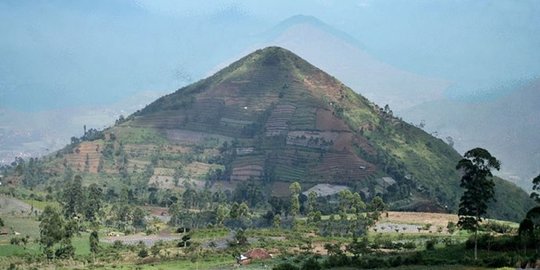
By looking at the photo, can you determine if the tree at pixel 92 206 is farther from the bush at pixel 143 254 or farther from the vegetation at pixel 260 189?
the bush at pixel 143 254

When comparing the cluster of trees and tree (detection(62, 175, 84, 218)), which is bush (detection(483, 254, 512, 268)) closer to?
the cluster of trees

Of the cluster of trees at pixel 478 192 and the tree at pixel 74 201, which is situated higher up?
the cluster of trees at pixel 478 192

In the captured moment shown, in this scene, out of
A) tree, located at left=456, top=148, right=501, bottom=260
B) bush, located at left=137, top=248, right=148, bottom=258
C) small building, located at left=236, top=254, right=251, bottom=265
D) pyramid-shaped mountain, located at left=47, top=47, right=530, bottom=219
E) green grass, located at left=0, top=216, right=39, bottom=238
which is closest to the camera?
tree, located at left=456, top=148, right=501, bottom=260

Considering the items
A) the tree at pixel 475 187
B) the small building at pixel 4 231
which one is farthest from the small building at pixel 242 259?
the small building at pixel 4 231

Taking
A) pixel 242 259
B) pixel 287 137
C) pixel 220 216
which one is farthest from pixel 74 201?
pixel 287 137

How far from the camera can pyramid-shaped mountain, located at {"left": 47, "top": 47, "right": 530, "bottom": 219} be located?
457ft

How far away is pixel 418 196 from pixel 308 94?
47428mm

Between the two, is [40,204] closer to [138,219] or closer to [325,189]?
[138,219]

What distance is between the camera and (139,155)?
156250 millimetres

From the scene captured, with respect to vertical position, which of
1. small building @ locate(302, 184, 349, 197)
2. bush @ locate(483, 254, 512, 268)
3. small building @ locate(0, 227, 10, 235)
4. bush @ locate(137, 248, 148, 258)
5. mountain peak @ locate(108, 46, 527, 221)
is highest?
mountain peak @ locate(108, 46, 527, 221)

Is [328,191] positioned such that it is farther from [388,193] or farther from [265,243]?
[265,243]

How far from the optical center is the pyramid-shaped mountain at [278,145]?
13925cm

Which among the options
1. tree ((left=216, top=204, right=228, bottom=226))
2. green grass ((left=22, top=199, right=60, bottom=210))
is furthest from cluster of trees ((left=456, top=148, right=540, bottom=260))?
green grass ((left=22, top=199, right=60, bottom=210))

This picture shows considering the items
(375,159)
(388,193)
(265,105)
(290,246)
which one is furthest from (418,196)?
(290,246)
